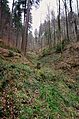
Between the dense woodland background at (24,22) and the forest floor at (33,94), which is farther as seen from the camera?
the dense woodland background at (24,22)

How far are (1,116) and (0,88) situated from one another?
5.81 feet

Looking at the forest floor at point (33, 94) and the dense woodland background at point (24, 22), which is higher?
the dense woodland background at point (24, 22)

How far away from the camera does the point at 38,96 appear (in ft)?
34.4

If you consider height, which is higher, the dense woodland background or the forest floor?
the dense woodland background

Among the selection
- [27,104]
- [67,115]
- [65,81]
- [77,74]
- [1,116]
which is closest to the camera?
[1,116]

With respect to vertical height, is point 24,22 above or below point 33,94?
above

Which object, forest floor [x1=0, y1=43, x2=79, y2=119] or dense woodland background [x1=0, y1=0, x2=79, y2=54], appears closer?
forest floor [x1=0, y1=43, x2=79, y2=119]

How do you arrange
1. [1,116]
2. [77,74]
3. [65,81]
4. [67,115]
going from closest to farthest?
1. [1,116]
2. [67,115]
3. [65,81]
4. [77,74]

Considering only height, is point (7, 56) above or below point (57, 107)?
above

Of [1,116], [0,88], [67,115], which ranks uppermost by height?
[0,88]

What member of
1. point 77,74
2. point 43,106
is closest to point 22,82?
point 43,106

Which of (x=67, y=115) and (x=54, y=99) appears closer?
(x=67, y=115)

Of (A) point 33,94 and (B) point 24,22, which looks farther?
(B) point 24,22

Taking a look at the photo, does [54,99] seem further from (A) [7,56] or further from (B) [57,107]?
(A) [7,56]
